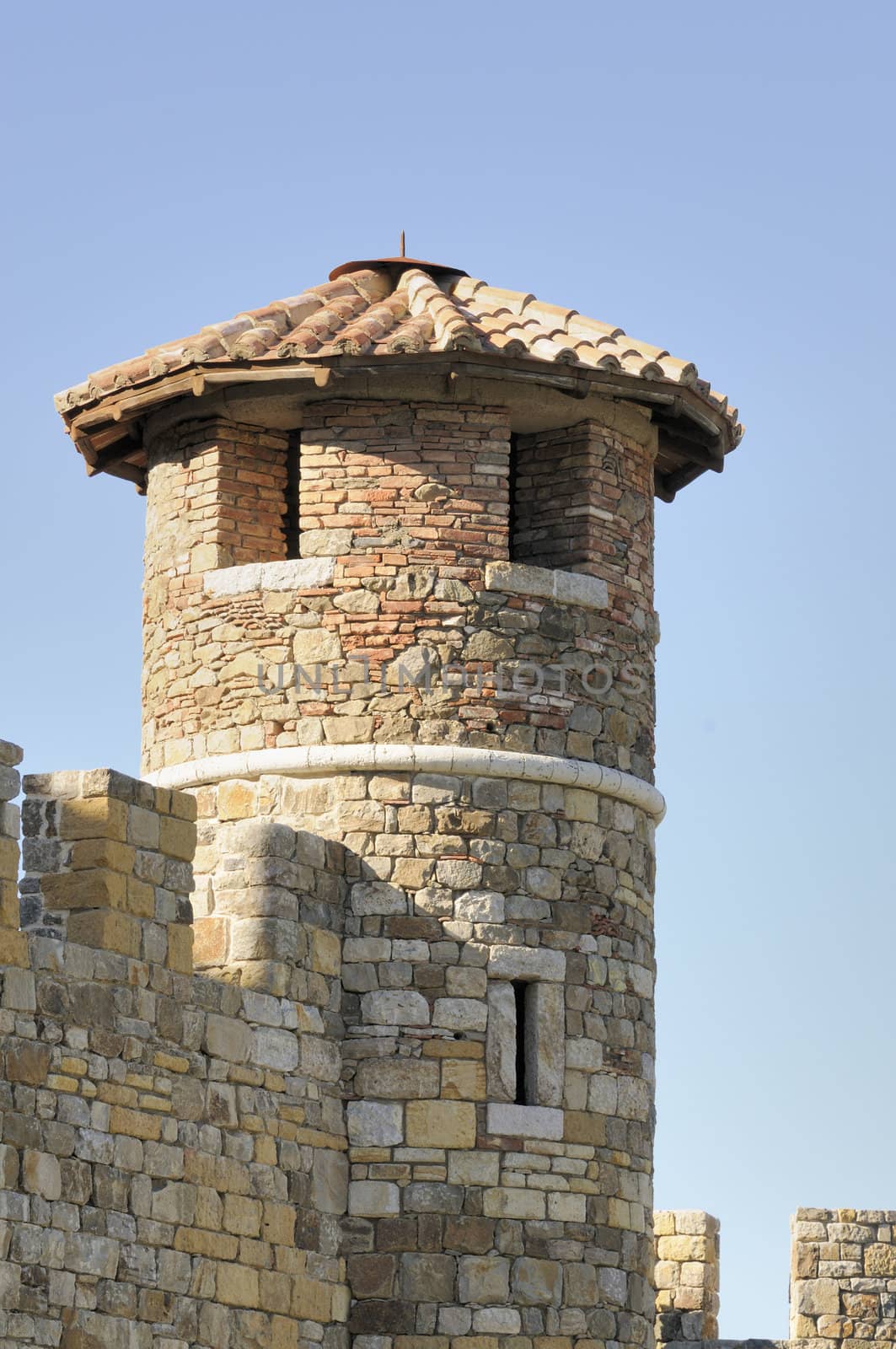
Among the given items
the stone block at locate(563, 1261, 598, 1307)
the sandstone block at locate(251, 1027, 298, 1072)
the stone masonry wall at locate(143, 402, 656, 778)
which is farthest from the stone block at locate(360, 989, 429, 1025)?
the stone block at locate(563, 1261, 598, 1307)

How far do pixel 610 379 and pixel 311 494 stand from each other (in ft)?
5.44

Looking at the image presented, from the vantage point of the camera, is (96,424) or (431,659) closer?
(431,659)

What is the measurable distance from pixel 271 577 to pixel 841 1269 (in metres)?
5.84

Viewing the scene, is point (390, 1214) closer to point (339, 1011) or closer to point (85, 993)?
point (339, 1011)

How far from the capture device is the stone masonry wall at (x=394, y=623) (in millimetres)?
16391

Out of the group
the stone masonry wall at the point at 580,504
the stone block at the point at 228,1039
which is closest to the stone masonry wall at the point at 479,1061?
the stone block at the point at 228,1039

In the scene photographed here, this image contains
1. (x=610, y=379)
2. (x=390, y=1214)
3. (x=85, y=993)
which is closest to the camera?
(x=85, y=993)

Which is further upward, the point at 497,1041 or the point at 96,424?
the point at 96,424

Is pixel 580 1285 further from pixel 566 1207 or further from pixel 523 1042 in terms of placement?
pixel 523 1042

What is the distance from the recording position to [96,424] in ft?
57.7

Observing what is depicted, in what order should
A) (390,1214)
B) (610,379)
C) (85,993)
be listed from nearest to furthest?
(85,993) → (390,1214) → (610,379)

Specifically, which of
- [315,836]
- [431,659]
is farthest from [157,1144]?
[431,659]

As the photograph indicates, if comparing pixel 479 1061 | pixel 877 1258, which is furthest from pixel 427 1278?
pixel 877 1258

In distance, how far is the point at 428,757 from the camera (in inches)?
638
